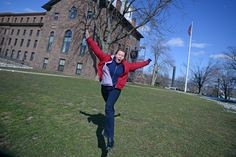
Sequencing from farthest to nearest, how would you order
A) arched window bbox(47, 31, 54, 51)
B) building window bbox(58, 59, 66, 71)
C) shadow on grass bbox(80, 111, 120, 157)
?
1. arched window bbox(47, 31, 54, 51)
2. building window bbox(58, 59, 66, 71)
3. shadow on grass bbox(80, 111, 120, 157)

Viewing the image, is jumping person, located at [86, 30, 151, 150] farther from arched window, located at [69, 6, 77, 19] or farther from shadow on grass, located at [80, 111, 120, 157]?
arched window, located at [69, 6, 77, 19]

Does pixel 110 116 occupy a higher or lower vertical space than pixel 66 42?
lower

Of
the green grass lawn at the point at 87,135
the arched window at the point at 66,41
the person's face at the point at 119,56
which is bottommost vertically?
the green grass lawn at the point at 87,135

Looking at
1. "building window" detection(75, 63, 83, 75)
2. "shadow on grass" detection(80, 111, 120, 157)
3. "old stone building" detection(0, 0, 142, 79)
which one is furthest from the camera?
"building window" detection(75, 63, 83, 75)

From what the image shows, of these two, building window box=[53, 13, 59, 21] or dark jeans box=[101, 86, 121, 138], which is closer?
dark jeans box=[101, 86, 121, 138]

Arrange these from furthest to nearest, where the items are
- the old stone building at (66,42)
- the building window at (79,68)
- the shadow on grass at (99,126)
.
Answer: the building window at (79,68) → the old stone building at (66,42) → the shadow on grass at (99,126)

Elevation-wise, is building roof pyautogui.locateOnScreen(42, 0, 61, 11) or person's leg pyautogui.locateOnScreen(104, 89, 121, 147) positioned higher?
building roof pyautogui.locateOnScreen(42, 0, 61, 11)

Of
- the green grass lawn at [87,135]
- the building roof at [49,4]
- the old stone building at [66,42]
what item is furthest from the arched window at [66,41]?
the green grass lawn at [87,135]

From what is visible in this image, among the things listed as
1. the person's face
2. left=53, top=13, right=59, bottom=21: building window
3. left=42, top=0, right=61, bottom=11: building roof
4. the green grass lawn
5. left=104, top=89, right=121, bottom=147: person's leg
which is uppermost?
left=42, top=0, right=61, bottom=11: building roof

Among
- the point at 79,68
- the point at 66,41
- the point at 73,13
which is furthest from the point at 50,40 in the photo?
the point at 79,68

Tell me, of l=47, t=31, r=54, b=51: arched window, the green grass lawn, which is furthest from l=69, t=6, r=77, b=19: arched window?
the green grass lawn

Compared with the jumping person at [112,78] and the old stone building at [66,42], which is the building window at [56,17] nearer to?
the old stone building at [66,42]

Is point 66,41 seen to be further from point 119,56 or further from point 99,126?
point 119,56

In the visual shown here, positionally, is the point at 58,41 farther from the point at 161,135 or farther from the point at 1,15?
the point at 1,15
